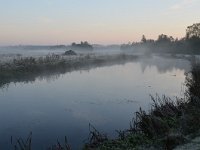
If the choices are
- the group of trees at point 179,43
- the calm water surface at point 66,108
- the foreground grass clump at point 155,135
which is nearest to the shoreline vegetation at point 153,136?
the foreground grass clump at point 155,135

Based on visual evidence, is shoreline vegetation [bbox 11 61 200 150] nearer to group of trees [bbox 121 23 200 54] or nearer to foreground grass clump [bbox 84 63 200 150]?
foreground grass clump [bbox 84 63 200 150]

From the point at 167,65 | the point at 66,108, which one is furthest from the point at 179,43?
the point at 66,108

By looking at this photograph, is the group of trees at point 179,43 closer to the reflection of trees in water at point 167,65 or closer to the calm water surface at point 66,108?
the reflection of trees in water at point 167,65

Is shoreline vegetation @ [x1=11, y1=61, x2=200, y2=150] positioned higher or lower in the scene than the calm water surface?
higher

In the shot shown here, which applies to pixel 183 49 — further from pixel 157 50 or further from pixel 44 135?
pixel 44 135

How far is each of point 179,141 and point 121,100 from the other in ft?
42.3

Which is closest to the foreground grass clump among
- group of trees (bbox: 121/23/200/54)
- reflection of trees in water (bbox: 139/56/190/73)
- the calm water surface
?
the calm water surface

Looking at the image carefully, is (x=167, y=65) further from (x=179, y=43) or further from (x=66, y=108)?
(x=179, y=43)

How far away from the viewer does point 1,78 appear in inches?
1421

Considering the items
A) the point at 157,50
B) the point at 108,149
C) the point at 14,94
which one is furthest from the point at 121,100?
the point at 157,50

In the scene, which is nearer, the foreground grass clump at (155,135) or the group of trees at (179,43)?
the foreground grass clump at (155,135)

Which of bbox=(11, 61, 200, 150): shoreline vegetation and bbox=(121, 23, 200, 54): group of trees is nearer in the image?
bbox=(11, 61, 200, 150): shoreline vegetation

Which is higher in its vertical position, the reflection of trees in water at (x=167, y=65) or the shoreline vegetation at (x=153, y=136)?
the shoreline vegetation at (x=153, y=136)

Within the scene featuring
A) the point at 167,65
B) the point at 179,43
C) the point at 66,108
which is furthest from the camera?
the point at 179,43
